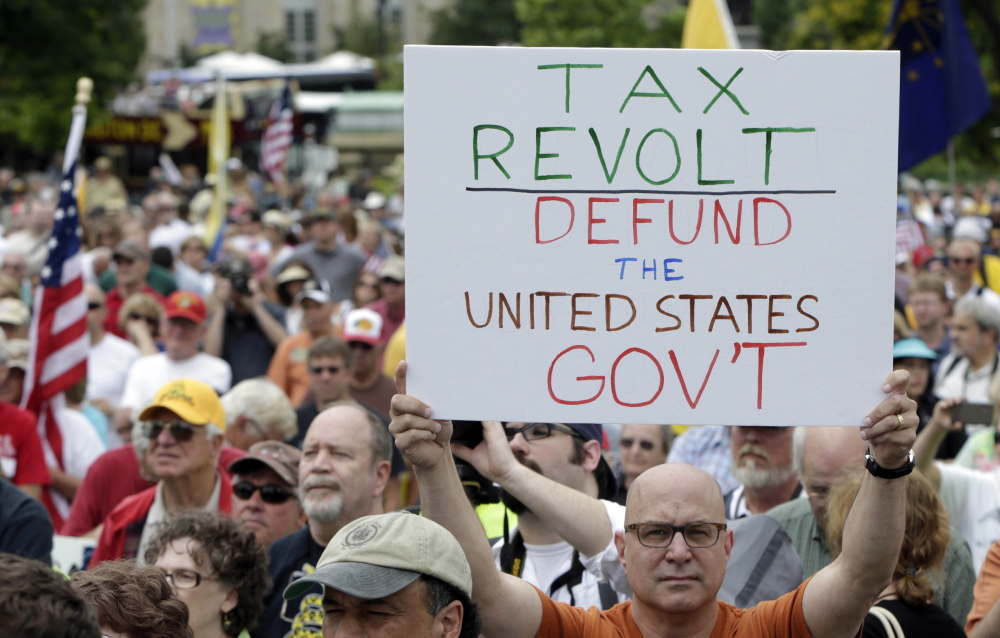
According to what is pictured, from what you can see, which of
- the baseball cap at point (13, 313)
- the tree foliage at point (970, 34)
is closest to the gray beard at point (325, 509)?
the baseball cap at point (13, 313)

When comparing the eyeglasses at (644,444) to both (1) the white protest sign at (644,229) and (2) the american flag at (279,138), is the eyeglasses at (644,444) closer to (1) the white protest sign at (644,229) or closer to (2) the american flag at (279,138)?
(1) the white protest sign at (644,229)

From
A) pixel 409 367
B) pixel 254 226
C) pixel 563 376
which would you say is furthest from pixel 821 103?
pixel 254 226

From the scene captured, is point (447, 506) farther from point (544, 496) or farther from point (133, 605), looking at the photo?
point (133, 605)

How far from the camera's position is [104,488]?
527 cm

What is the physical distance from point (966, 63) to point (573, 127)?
21.6 ft

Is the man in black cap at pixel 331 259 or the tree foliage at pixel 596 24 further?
the tree foliage at pixel 596 24

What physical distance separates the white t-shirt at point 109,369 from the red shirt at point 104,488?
2.55 meters

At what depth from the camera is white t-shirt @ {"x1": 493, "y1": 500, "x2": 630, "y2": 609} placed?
3.45 m

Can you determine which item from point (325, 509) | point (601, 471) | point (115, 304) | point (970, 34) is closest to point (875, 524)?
point (601, 471)

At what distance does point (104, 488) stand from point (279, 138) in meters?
14.4

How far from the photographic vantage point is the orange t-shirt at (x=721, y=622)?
2.77m

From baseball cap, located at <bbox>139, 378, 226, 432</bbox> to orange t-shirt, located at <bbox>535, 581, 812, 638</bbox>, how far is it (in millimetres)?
2445

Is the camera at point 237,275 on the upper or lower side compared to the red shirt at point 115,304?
upper

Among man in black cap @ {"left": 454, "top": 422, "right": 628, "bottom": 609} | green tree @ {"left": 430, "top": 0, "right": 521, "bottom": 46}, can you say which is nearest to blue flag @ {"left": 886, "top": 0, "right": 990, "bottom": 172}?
man in black cap @ {"left": 454, "top": 422, "right": 628, "bottom": 609}
